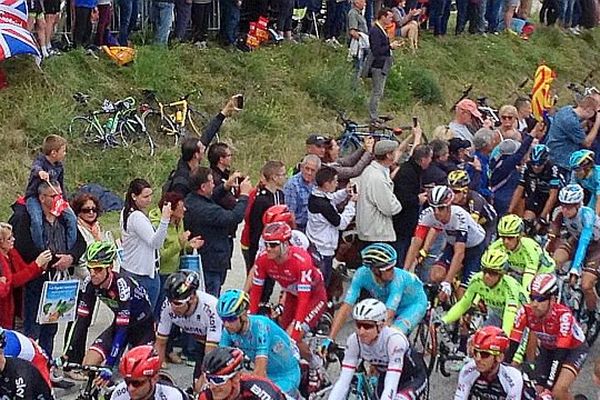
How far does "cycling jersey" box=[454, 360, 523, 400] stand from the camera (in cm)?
766

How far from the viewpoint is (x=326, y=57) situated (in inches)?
849

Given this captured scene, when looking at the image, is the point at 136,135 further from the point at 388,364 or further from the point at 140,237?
the point at 388,364

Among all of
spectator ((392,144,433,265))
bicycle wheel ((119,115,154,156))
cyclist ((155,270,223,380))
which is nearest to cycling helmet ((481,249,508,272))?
spectator ((392,144,433,265))

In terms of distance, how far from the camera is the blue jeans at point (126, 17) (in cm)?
1786

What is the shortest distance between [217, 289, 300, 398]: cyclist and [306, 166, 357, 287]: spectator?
3059 millimetres

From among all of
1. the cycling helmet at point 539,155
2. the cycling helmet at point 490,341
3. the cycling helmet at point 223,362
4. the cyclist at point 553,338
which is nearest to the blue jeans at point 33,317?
the cycling helmet at point 223,362

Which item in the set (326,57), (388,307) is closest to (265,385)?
(388,307)

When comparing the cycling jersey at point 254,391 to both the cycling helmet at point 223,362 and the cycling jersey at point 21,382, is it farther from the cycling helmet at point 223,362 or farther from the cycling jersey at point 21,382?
the cycling jersey at point 21,382

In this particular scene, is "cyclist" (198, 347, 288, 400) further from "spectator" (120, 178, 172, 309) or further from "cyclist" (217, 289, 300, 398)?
"spectator" (120, 178, 172, 309)

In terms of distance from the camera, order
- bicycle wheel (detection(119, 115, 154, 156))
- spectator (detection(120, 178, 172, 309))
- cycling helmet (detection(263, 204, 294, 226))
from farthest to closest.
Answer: bicycle wheel (detection(119, 115, 154, 156)) → spectator (detection(120, 178, 172, 309)) → cycling helmet (detection(263, 204, 294, 226))

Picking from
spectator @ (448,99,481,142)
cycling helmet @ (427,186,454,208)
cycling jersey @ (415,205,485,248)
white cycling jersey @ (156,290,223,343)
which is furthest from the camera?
spectator @ (448,99,481,142)

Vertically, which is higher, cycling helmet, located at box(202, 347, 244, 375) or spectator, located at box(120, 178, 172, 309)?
cycling helmet, located at box(202, 347, 244, 375)

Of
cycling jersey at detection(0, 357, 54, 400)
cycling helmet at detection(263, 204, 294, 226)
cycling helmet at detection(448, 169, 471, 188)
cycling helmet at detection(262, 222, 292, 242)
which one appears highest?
cycling helmet at detection(262, 222, 292, 242)

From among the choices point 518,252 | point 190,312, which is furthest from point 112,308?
point 518,252
